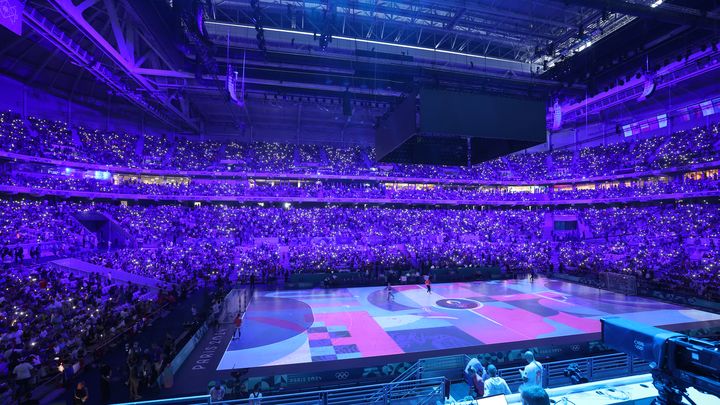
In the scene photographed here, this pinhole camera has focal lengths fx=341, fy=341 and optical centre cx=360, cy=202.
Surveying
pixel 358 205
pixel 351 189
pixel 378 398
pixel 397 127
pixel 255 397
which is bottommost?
pixel 378 398

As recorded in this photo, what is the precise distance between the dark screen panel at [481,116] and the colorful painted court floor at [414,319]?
296 inches

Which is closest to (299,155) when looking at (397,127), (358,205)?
(358,205)

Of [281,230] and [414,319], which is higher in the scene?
[281,230]

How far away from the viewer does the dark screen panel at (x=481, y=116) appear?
27.0ft

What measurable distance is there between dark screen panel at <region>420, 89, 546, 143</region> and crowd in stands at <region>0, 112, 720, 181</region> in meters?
22.9

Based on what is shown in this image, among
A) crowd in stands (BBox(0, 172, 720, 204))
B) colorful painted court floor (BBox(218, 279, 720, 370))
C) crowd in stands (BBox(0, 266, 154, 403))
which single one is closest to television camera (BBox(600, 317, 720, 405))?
colorful painted court floor (BBox(218, 279, 720, 370))

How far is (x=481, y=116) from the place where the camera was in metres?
8.57

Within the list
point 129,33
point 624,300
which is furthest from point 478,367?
point 129,33

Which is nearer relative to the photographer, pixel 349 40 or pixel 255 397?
pixel 255 397

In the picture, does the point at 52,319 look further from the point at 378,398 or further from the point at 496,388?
the point at 496,388

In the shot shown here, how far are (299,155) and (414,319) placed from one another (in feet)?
91.3

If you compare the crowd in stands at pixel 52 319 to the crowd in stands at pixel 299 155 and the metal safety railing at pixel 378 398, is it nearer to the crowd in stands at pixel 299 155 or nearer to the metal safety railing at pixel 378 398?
the metal safety railing at pixel 378 398

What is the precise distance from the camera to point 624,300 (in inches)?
739

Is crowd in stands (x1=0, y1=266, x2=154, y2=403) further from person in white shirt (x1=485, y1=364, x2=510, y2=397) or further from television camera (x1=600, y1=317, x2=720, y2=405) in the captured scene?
television camera (x1=600, y1=317, x2=720, y2=405)
